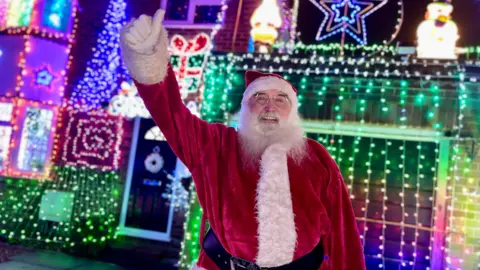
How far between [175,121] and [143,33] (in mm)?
480

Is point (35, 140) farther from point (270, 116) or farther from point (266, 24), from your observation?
point (270, 116)

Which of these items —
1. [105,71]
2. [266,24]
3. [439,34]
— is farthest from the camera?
[105,71]

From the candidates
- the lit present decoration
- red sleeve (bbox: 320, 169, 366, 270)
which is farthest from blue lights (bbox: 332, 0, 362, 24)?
the lit present decoration

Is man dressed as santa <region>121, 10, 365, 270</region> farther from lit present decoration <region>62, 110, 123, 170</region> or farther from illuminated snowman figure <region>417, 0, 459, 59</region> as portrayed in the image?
lit present decoration <region>62, 110, 123, 170</region>

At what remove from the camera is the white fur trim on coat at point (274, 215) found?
199cm

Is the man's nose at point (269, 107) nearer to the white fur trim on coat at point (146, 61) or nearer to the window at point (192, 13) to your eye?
the white fur trim on coat at point (146, 61)

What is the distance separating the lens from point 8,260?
17.6ft

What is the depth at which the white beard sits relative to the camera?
2.28 meters

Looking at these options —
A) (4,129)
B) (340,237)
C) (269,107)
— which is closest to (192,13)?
(4,129)

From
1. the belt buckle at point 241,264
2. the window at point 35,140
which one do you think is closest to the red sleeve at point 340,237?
→ the belt buckle at point 241,264

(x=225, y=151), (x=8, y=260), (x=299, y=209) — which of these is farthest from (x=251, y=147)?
(x=8, y=260)

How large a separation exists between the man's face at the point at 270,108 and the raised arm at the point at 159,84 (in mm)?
346

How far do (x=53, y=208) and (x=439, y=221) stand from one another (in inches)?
231

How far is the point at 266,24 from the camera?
5.05 meters
